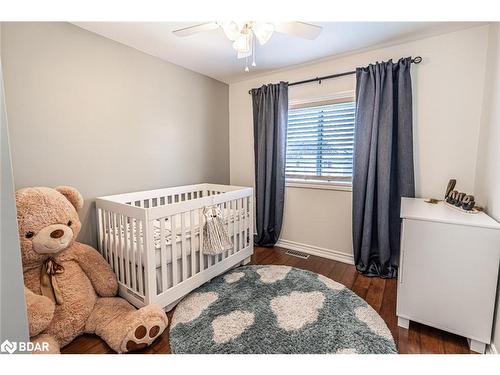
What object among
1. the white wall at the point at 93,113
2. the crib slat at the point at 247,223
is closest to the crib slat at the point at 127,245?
the white wall at the point at 93,113

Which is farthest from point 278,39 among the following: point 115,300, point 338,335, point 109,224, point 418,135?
point 115,300

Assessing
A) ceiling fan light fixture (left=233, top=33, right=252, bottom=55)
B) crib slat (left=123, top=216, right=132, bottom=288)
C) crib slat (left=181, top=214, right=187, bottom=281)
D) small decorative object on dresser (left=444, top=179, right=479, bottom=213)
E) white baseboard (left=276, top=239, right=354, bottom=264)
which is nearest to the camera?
ceiling fan light fixture (left=233, top=33, right=252, bottom=55)

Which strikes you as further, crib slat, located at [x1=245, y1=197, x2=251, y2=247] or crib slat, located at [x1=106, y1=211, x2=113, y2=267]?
crib slat, located at [x1=245, y1=197, x2=251, y2=247]

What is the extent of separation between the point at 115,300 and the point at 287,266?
1522mm

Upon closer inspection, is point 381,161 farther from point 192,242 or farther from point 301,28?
point 192,242

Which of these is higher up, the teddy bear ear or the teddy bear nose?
the teddy bear ear

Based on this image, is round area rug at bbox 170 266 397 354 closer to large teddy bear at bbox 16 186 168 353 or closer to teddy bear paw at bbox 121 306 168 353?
teddy bear paw at bbox 121 306 168 353

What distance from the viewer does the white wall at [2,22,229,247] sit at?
1514mm

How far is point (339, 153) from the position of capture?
8.15 feet

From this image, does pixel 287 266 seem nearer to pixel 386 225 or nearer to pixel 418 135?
pixel 386 225

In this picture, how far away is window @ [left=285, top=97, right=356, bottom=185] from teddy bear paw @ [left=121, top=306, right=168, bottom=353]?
200cm

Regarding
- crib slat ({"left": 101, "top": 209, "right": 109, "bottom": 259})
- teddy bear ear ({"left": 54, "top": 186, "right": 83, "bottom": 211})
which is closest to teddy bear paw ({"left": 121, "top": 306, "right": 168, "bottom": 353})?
crib slat ({"left": 101, "top": 209, "right": 109, "bottom": 259})

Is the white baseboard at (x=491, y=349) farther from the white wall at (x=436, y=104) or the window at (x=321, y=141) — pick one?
the window at (x=321, y=141)

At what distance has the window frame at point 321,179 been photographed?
2.39m
